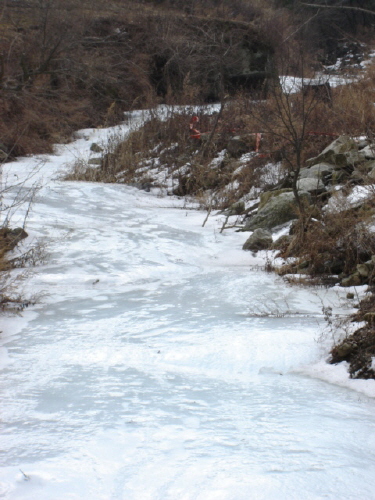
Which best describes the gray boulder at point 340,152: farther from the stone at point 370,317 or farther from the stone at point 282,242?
the stone at point 370,317

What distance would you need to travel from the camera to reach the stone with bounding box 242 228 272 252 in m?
6.79

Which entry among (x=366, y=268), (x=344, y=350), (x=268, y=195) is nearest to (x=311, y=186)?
(x=268, y=195)

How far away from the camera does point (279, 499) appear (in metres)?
1.95

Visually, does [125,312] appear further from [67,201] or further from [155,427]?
[67,201]

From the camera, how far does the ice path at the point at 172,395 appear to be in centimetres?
212

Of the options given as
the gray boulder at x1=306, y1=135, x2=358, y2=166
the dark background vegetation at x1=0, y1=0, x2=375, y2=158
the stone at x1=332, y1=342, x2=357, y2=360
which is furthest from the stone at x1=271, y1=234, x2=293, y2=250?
the dark background vegetation at x1=0, y1=0, x2=375, y2=158

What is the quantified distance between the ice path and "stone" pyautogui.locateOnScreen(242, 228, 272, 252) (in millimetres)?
716

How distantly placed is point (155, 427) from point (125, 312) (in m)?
2.01

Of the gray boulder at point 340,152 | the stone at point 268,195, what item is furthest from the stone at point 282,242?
the gray boulder at point 340,152

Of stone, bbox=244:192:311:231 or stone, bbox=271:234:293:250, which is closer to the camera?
stone, bbox=271:234:293:250

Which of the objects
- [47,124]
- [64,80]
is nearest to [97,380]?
[47,124]

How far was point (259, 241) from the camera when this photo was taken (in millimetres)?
6824

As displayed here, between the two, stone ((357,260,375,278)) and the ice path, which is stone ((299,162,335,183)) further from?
stone ((357,260,375,278))

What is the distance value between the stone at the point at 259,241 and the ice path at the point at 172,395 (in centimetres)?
72
